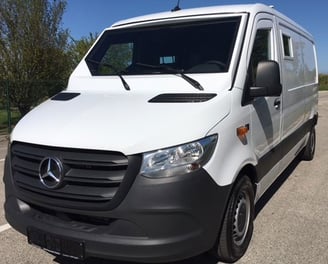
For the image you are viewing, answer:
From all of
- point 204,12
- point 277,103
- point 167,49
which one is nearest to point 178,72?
point 167,49

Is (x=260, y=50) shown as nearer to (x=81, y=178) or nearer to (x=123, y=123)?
(x=123, y=123)

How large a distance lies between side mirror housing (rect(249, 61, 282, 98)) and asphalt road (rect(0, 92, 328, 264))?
146cm

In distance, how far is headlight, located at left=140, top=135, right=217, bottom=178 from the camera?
2980 millimetres

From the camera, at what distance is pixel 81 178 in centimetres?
306

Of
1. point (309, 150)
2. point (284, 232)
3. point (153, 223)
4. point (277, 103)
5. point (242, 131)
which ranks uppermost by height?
point (242, 131)

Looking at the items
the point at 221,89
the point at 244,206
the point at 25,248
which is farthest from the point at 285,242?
the point at 25,248

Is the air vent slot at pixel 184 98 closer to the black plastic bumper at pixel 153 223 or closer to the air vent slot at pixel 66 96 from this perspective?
the black plastic bumper at pixel 153 223

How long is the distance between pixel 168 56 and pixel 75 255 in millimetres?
2139

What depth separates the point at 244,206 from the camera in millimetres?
3893

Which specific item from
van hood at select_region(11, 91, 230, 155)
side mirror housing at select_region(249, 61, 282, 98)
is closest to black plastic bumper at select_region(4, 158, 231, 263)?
van hood at select_region(11, 91, 230, 155)

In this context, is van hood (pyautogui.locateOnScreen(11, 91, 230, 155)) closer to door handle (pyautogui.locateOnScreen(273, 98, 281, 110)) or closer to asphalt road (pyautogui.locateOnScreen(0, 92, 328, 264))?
asphalt road (pyautogui.locateOnScreen(0, 92, 328, 264))

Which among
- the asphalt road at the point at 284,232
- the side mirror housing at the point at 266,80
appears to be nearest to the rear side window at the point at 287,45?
the side mirror housing at the point at 266,80

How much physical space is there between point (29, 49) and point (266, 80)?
13402mm

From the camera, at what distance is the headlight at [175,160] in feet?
9.78
